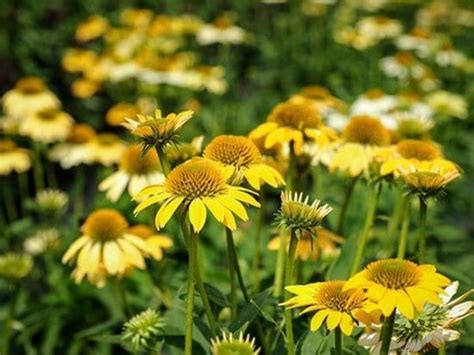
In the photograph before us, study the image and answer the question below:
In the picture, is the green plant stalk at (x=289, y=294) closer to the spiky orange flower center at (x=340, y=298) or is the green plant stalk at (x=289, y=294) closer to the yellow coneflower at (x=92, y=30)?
the spiky orange flower center at (x=340, y=298)

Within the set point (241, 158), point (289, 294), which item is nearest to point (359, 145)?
point (241, 158)

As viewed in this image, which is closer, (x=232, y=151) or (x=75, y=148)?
(x=232, y=151)

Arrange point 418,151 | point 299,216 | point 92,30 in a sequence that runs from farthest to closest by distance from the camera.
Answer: point 92,30, point 418,151, point 299,216

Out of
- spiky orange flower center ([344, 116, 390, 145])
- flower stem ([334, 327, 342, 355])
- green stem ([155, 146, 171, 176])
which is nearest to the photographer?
flower stem ([334, 327, 342, 355])

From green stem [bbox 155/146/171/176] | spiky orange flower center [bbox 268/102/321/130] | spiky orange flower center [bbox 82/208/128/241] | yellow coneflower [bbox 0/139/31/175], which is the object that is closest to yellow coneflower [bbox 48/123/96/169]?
yellow coneflower [bbox 0/139/31/175]

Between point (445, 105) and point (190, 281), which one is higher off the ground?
point (190, 281)

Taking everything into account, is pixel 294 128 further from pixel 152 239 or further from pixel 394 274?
pixel 394 274

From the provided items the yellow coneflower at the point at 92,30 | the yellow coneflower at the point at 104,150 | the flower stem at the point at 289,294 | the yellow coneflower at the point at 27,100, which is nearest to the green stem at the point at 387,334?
the flower stem at the point at 289,294

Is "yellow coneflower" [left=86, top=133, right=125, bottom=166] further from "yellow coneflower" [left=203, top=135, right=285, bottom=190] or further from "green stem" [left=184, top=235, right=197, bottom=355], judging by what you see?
"green stem" [left=184, top=235, right=197, bottom=355]
